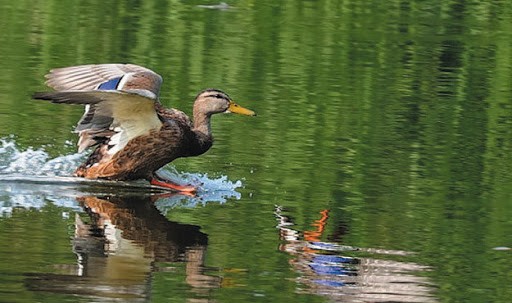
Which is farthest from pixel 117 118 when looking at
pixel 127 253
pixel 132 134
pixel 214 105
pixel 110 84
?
pixel 127 253

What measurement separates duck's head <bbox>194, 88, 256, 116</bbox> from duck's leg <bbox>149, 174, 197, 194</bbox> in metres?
0.67

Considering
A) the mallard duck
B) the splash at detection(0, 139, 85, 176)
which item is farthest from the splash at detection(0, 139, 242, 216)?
the mallard duck

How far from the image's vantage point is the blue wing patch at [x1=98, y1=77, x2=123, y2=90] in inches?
463

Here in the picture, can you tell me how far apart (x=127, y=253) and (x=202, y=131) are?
10.1 feet

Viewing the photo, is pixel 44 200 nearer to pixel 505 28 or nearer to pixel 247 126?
pixel 247 126

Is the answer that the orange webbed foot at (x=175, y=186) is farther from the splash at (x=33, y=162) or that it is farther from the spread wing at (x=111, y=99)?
the splash at (x=33, y=162)

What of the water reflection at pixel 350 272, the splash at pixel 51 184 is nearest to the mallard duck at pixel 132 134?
the splash at pixel 51 184

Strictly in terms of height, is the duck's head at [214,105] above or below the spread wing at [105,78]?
below

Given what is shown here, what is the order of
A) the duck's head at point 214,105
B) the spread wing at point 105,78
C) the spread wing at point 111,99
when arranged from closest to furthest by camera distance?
the spread wing at point 111,99
the spread wing at point 105,78
the duck's head at point 214,105

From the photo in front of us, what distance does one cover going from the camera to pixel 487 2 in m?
22.5

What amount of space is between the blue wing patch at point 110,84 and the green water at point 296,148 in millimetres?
778

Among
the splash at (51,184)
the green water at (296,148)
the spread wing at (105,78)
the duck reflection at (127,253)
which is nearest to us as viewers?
the duck reflection at (127,253)

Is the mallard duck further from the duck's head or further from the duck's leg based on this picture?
the duck's head

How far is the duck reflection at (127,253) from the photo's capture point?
8.01 metres
